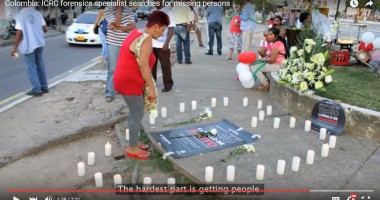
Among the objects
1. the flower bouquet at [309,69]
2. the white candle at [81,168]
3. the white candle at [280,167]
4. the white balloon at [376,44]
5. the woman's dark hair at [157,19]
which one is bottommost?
the white candle at [81,168]

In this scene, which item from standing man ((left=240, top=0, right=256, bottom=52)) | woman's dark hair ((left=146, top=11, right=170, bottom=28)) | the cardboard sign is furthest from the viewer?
standing man ((left=240, top=0, right=256, bottom=52))

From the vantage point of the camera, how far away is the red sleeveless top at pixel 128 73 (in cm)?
368

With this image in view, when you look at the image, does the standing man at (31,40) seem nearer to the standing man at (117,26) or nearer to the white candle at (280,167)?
the standing man at (117,26)

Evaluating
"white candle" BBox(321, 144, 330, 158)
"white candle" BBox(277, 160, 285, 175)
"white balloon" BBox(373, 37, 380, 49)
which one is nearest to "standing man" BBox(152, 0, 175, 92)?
"white candle" BBox(321, 144, 330, 158)

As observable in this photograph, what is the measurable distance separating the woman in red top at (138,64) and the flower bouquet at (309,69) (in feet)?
7.88

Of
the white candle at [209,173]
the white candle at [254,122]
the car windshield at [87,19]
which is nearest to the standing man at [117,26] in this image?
the white candle at [254,122]

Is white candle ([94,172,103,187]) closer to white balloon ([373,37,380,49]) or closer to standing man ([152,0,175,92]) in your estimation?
standing man ([152,0,175,92])

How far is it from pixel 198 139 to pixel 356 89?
2961mm

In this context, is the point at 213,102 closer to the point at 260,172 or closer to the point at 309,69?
the point at 309,69

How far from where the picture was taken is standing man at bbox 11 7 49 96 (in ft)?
20.7

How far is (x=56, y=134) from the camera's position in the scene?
193 inches

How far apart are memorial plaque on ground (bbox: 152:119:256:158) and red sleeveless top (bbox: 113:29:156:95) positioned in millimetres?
856

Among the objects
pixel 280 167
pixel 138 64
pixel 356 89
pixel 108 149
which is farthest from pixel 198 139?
pixel 356 89

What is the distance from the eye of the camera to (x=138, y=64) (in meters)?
3.64
